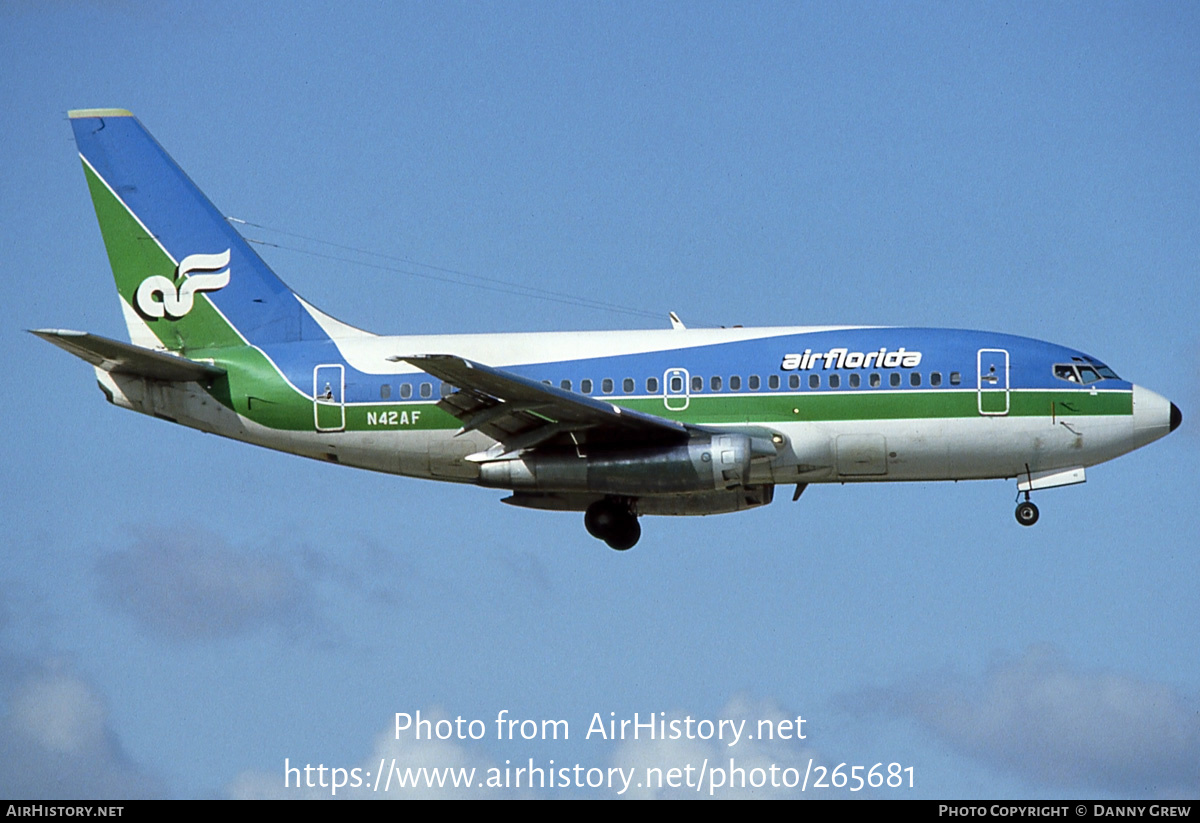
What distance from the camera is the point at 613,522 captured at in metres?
43.3

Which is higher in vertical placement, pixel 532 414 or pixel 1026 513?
pixel 532 414

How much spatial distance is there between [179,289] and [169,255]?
1.00 m

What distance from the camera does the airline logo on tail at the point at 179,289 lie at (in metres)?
45.0

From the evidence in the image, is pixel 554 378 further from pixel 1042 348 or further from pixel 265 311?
pixel 1042 348

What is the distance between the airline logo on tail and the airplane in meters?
1.19

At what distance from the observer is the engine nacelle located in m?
39.5

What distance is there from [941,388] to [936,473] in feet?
6.41

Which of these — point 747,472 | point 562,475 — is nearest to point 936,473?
point 747,472

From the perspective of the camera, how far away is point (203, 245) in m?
45.6

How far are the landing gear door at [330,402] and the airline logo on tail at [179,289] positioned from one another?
4.49 metres

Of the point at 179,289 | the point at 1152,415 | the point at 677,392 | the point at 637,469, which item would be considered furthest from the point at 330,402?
the point at 1152,415

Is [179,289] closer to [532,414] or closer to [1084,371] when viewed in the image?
[532,414]

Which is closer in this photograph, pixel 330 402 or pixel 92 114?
pixel 330 402
